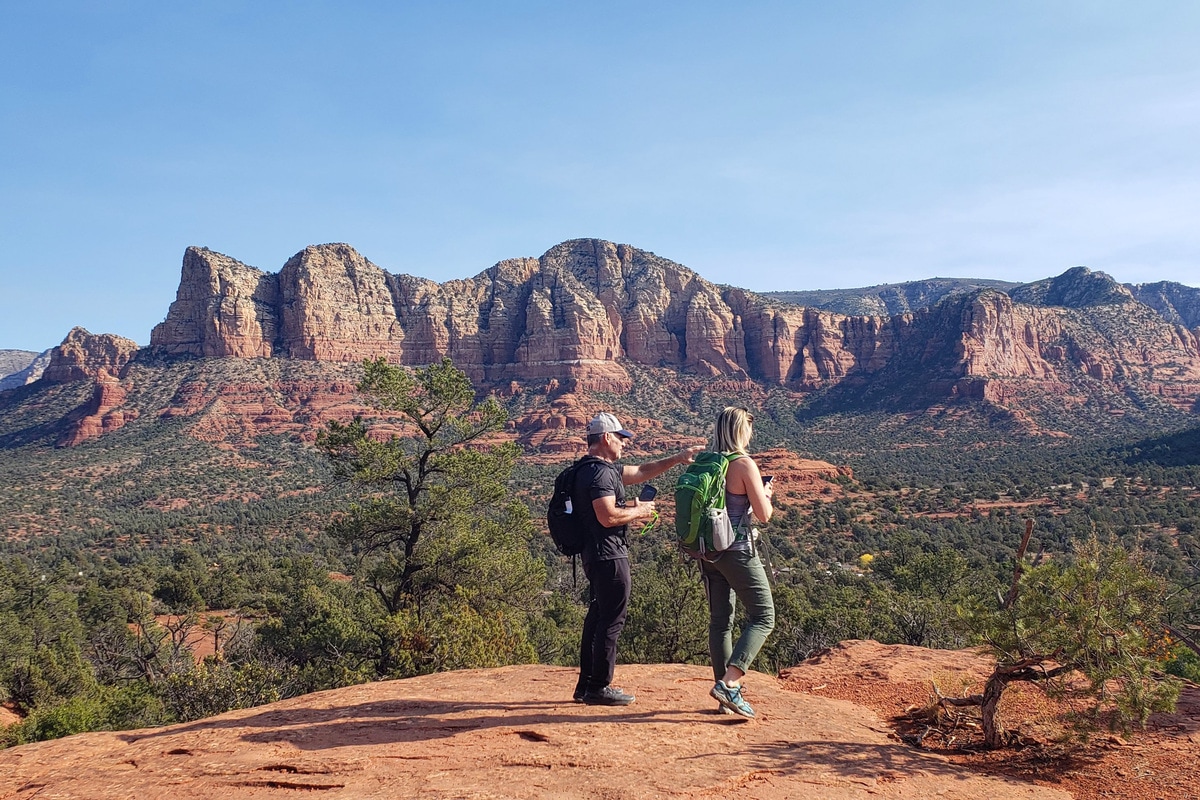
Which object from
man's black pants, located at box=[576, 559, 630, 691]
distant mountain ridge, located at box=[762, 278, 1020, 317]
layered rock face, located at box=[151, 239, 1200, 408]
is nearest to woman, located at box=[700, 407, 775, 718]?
man's black pants, located at box=[576, 559, 630, 691]

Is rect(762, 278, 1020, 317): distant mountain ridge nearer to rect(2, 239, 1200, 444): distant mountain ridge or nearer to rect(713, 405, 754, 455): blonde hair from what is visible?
rect(2, 239, 1200, 444): distant mountain ridge

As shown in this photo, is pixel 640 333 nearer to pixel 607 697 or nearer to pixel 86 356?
pixel 86 356

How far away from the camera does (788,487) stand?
49562mm

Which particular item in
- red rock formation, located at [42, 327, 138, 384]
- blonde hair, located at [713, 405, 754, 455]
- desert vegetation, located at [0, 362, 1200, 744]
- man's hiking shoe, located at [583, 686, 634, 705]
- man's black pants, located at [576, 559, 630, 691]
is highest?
red rock formation, located at [42, 327, 138, 384]

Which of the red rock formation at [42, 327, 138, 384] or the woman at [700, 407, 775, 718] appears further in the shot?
the red rock formation at [42, 327, 138, 384]

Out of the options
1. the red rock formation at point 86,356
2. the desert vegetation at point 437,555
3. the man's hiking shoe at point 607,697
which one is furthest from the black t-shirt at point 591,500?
the red rock formation at point 86,356

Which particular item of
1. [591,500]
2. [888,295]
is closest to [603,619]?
[591,500]

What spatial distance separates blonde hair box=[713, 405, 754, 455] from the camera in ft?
15.7

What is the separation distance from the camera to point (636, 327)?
109 metres

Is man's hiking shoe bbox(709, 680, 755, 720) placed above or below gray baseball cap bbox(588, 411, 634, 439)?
below

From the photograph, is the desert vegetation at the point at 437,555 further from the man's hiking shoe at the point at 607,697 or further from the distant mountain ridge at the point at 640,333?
the distant mountain ridge at the point at 640,333

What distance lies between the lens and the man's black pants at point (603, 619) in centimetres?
495

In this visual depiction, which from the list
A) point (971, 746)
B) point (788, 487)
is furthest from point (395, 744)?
point (788, 487)

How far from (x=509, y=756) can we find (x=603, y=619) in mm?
1215
